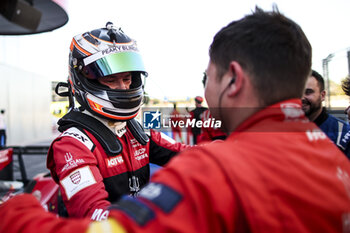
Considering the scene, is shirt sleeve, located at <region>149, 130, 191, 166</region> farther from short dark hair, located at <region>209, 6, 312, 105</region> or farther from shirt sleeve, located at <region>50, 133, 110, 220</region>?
short dark hair, located at <region>209, 6, 312, 105</region>

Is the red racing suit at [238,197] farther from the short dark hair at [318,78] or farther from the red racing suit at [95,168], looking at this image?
the short dark hair at [318,78]

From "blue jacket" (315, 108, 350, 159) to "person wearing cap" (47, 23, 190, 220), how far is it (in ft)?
4.66

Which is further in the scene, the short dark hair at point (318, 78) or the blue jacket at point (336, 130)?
the short dark hair at point (318, 78)

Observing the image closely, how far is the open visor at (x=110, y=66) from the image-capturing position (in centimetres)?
154

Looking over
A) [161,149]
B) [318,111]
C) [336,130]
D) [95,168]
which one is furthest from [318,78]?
[95,168]

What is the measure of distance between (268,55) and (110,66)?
1.02 metres

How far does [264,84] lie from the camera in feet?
2.57

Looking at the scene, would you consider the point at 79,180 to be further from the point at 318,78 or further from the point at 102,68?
the point at 318,78

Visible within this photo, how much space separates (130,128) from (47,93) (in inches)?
576

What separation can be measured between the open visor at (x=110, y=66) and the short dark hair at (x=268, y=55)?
83cm

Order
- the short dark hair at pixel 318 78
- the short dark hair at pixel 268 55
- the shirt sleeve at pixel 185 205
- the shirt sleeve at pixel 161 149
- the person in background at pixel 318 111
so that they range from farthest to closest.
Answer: the short dark hair at pixel 318 78
the person in background at pixel 318 111
the shirt sleeve at pixel 161 149
the short dark hair at pixel 268 55
the shirt sleeve at pixel 185 205

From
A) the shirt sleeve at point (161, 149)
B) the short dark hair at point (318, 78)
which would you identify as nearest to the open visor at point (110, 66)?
the shirt sleeve at point (161, 149)

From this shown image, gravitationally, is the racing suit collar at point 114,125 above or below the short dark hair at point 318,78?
below

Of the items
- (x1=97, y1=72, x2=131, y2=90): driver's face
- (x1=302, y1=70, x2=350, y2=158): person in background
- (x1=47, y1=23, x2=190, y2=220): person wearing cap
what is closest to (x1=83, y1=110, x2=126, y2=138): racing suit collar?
(x1=47, y1=23, x2=190, y2=220): person wearing cap
